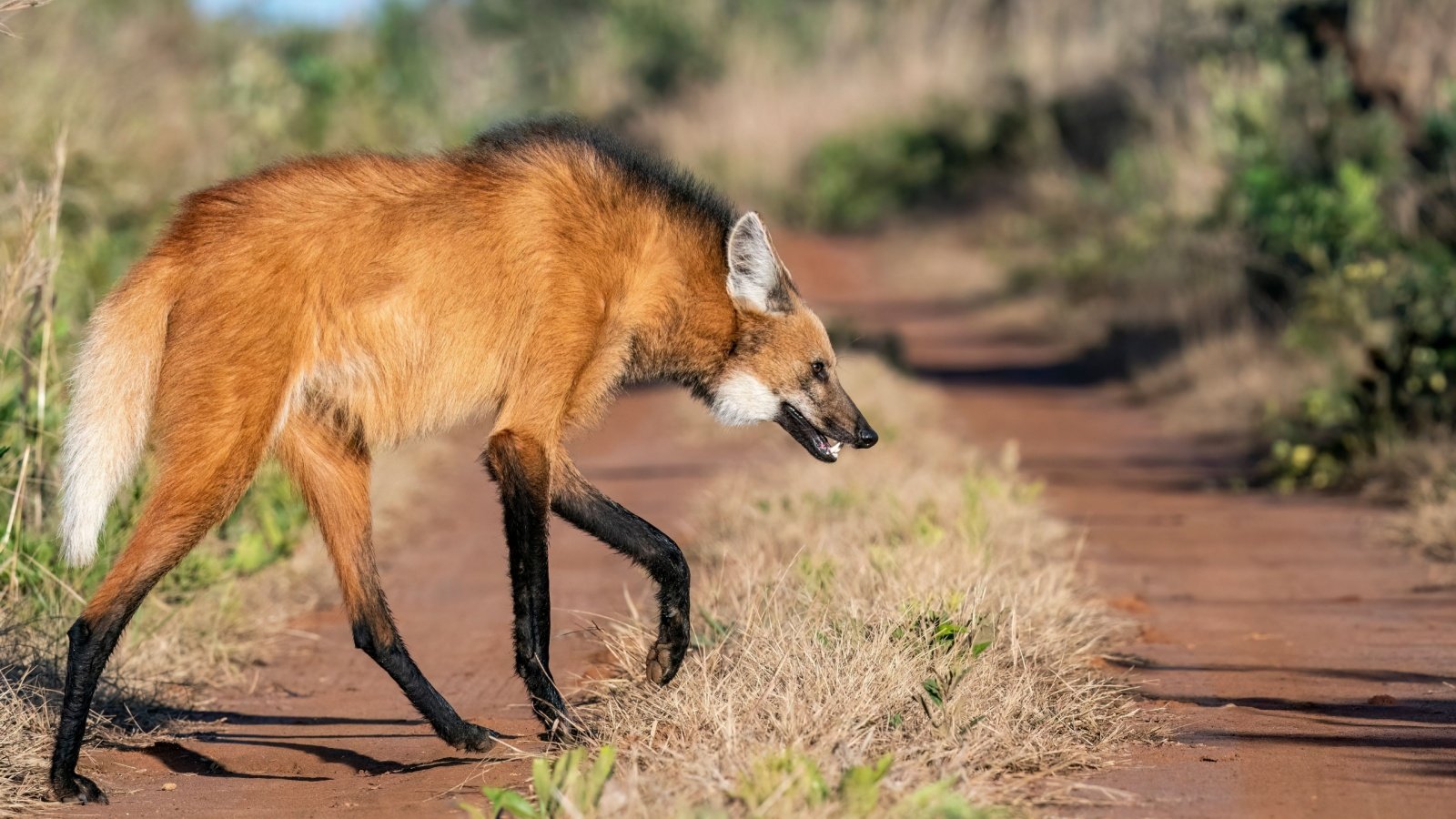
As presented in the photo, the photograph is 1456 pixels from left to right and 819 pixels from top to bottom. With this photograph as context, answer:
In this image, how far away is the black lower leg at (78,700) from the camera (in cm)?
387

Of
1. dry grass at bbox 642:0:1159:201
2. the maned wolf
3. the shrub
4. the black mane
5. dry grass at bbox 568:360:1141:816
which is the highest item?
dry grass at bbox 642:0:1159:201

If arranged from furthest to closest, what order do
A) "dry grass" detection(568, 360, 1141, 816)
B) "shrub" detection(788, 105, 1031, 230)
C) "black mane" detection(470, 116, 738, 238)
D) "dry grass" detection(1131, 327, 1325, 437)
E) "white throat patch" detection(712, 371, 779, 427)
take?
"shrub" detection(788, 105, 1031, 230) < "dry grass" detection(1131, 327, 1325, 437) < "white throat patch" detection(712, 371, 779, 427) < "black mane" detection(470, 116, 738, 238) < "dry grass" detection(568, 360, 1141, 816)

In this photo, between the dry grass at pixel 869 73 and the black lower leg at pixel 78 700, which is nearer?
the black lower leg at pixel 78 700

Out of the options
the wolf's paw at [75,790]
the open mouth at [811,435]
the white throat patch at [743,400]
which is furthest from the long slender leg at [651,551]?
the wolf's paw at [75,790]

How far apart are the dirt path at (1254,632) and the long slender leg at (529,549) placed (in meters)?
1.47

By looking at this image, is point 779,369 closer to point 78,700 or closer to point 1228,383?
point 78,700

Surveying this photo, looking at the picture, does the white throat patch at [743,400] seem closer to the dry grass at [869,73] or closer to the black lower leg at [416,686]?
the black lower leg at [416,686]

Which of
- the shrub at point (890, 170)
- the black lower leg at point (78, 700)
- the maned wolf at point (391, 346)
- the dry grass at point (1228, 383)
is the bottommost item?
the black lower leg at point (78, 700)

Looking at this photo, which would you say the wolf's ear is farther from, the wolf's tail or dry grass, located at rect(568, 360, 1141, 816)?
the wolf's tail

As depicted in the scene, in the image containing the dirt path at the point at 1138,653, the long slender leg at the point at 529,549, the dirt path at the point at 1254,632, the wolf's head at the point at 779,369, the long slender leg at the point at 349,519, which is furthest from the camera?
the wolf's head at the point at 779,369

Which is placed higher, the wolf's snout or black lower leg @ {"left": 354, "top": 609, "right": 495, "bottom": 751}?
the wolf's snout

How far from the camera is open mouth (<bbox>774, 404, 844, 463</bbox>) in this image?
506 centimetres

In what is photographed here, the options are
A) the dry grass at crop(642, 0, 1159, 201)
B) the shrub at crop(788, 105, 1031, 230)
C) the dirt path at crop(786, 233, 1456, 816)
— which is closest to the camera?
the dirt path at crop(786, 233, 1456, 816)

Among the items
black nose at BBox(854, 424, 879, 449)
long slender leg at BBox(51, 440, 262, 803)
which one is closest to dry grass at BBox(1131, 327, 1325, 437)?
black nose at BBox(854, 424, 879, 449)
